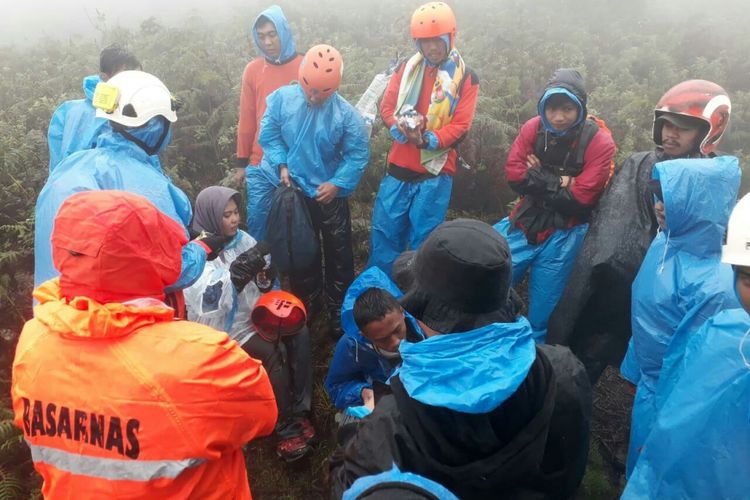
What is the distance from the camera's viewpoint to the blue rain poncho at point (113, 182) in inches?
122

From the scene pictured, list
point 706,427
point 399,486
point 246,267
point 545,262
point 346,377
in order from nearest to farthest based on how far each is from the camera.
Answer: point 399,486, point 706,427, point 346,377, point 246,267, point 545,262

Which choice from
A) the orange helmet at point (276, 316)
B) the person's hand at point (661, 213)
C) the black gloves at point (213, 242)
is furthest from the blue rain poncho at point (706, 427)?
the black gloves at point (213, 242)

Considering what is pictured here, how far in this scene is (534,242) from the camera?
4.35 m

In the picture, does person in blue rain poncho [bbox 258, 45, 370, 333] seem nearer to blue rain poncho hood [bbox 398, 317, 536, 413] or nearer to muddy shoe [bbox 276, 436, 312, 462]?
muddy shoe [bbox 276, 436, 312, 462]

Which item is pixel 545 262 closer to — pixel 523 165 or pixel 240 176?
pixel 523 165

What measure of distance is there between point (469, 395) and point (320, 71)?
3.62 m

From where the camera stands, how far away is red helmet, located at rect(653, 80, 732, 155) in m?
3.57

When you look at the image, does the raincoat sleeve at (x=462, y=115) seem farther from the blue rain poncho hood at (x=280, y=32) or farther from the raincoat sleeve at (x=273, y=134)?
the blue rain poncho hood at (x=280, y=32)

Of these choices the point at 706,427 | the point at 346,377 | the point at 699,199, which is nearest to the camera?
the point at 706,427

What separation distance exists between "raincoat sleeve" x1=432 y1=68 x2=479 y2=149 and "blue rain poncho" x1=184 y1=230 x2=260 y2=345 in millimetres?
2126

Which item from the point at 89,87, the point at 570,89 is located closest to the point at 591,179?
the point at 570,89

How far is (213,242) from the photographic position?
12.3 feet

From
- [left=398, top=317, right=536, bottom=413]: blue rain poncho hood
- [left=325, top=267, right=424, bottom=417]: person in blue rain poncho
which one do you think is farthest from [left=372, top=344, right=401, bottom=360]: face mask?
[left=398, top=317, right=536, bottom=413]: blue rain poncho hood

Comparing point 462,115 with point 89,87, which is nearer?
point 89,87
